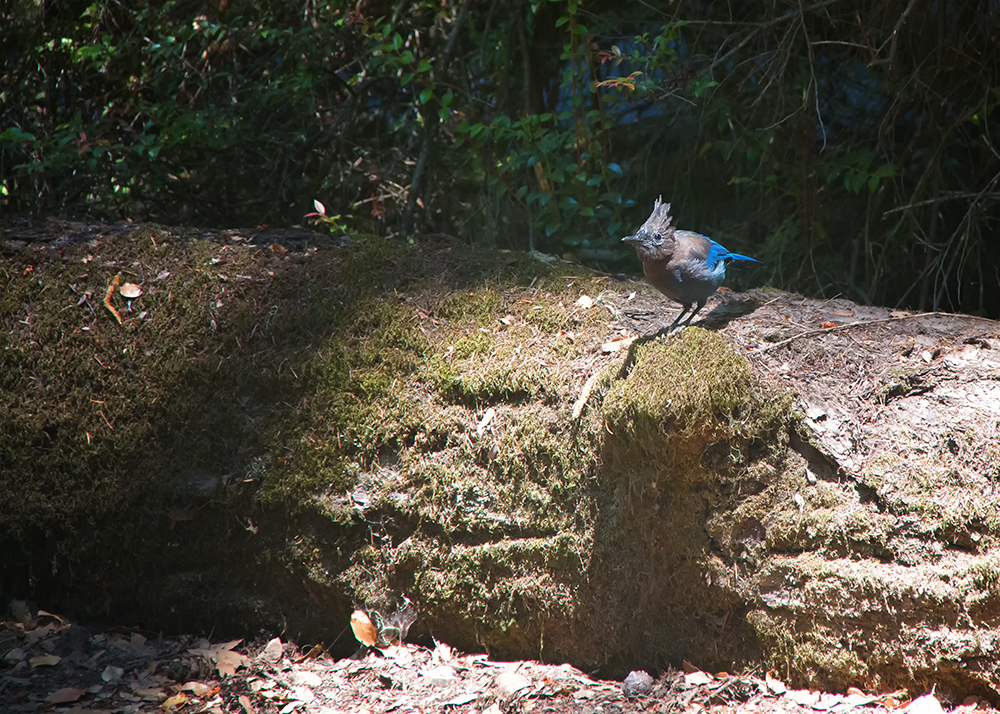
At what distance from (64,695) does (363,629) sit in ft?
3.24

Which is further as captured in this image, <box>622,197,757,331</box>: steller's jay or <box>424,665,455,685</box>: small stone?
<box>622,197,757,331</box>: steller's jay

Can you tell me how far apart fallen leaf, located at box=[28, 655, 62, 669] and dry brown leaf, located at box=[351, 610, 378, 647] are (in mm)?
1048

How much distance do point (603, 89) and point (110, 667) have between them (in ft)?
11.5

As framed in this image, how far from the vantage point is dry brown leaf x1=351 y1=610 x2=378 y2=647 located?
9.11 ft

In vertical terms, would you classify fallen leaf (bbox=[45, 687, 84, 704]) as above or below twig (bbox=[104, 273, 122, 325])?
below

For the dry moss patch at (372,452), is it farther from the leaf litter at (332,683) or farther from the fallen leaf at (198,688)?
the fallen leaf at (198,688)

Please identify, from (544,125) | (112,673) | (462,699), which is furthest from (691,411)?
(544,125)

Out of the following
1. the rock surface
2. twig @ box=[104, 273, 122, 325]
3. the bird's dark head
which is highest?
the bird's dark head

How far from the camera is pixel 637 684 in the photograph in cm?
254

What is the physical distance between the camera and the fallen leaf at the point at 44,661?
265cm

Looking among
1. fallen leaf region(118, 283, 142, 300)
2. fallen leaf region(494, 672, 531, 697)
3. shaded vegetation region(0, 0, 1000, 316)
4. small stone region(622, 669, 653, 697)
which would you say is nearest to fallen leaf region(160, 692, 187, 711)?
fallen leaf region(494, 672, 531, 697)

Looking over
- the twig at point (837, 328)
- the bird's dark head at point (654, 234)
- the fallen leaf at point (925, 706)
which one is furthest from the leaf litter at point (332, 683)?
the bird's dark head at point (654, 234)

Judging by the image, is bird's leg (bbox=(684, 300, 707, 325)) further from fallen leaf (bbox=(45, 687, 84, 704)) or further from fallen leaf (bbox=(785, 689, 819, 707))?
fallen leaf (bbox=(45, 687, 84, 704))

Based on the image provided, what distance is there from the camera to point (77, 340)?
311cm
